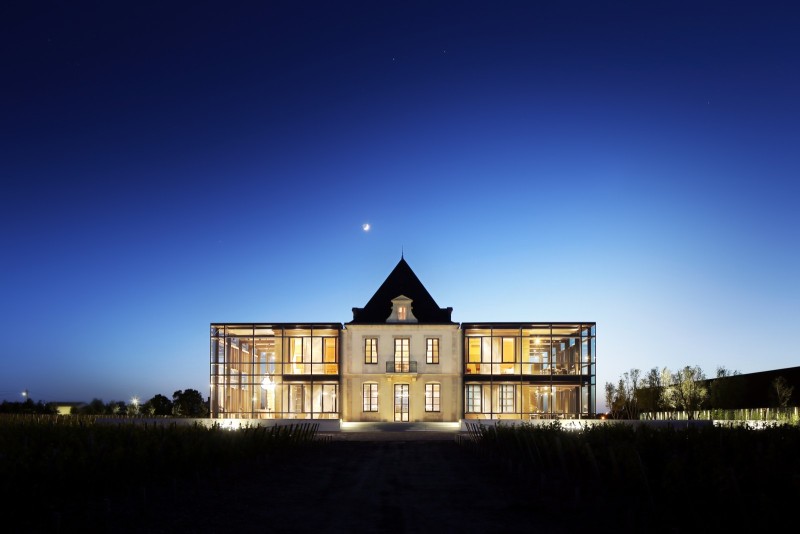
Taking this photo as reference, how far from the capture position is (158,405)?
165 ft

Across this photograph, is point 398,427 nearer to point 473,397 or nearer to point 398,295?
point 473,397

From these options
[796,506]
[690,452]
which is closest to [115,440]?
[690,452]

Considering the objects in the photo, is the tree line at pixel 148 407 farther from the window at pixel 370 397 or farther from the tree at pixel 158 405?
the window at pixel 370 397

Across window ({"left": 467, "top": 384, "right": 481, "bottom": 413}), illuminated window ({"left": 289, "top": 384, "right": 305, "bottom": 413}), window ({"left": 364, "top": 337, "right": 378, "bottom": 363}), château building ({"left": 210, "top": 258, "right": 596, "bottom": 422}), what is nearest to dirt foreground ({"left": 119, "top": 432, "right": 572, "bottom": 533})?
château building ({"left": 210, "top": 258, "right": 596, "bottom": 422})

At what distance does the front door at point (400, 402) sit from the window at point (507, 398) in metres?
5.61

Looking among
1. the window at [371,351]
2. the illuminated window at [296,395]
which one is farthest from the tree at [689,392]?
the illuminated window at [296,395]

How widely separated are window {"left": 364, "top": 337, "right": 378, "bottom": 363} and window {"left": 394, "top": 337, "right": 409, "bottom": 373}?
1.17 metres

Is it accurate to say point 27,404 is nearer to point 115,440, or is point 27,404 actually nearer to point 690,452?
point 115,440

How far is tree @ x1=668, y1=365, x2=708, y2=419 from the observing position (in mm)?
54719

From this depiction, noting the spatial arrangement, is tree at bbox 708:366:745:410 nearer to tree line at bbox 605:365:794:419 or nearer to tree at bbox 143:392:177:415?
tree line at bbox 605:365:794:419

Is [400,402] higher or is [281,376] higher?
[281,376]

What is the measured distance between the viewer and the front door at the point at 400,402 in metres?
46.9

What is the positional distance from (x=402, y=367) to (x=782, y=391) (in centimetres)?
2147

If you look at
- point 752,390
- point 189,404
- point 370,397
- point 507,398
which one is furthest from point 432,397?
point 752,390
